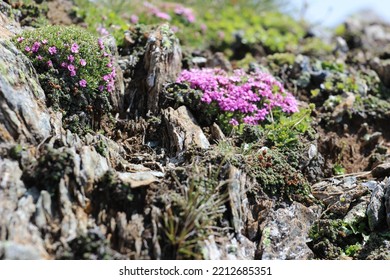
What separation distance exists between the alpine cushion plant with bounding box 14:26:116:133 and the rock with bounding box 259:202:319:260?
288 centimetres

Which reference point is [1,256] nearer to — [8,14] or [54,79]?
[54,79]

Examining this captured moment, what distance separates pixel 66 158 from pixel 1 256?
1.32 m

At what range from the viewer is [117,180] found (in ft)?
18.3

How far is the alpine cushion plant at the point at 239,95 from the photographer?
774 cm

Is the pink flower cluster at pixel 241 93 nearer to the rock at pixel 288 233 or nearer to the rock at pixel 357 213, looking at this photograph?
the rock at pixel 288 233

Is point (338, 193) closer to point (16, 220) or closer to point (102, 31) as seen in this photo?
point (16, 220)

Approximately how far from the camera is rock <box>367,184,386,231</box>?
6359 mm

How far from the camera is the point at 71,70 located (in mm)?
6930

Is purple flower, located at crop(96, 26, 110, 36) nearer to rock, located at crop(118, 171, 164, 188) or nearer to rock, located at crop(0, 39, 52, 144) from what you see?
rock, located at crop(0, 39, 52, 144)

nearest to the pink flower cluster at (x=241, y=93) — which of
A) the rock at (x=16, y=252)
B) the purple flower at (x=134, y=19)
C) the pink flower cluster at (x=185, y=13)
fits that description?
the purple flower at (x=134, y=19)

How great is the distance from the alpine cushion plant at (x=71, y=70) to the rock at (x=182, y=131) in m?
1.05

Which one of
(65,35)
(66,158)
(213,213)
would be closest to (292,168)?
(213,213)

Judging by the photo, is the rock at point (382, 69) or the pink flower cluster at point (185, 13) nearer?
the rock at point (382, 69)

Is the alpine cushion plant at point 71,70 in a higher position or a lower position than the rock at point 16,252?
higher
